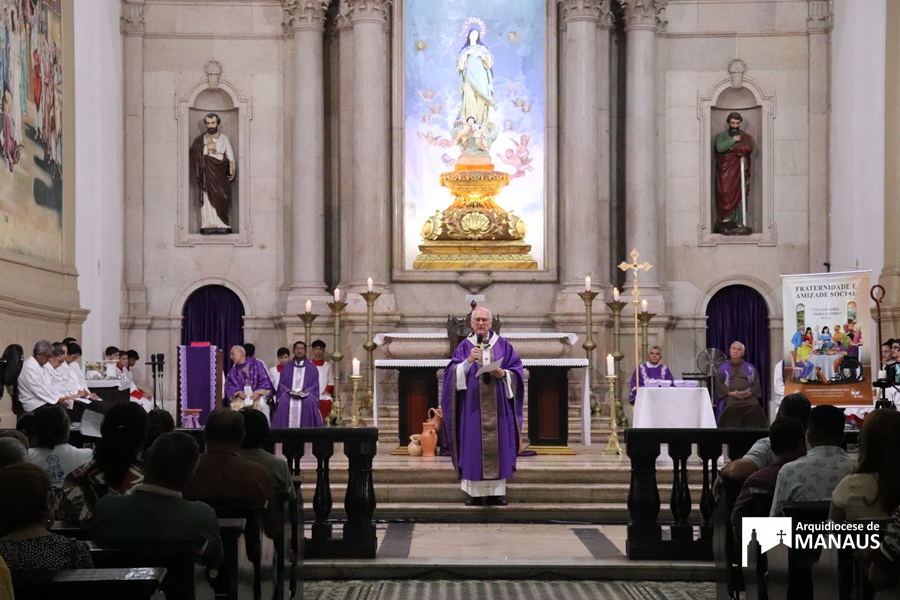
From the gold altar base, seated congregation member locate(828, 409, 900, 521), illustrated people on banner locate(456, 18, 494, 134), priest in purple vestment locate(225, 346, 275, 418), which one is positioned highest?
illustrated people on banner locate(456, 18, 494, 134)

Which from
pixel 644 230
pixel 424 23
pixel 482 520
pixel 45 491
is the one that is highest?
pixel 424 23

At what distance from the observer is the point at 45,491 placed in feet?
14.5

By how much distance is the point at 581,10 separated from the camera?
768 inches

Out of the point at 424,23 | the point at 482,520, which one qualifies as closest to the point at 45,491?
the point at 482,520

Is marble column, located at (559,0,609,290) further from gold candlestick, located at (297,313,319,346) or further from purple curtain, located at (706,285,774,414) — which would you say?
gold candlestick, located at (297,313,319,346)

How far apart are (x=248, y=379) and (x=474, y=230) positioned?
444cm

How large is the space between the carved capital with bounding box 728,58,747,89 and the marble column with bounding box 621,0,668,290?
3.92 ft

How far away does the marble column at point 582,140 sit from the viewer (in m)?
19.5

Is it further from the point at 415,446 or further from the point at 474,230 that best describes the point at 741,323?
the point at 415,446

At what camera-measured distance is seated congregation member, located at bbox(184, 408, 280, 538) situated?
6730 millimetres

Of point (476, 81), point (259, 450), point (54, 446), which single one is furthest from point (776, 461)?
point (476, 81)

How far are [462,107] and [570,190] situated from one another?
208cm

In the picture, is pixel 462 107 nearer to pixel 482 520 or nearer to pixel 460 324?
pixel 460 324

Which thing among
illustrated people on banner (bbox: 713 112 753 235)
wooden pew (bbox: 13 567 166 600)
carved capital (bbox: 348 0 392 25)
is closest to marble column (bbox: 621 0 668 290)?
illustrated people on banner (bbox: 713 112 753 235)
